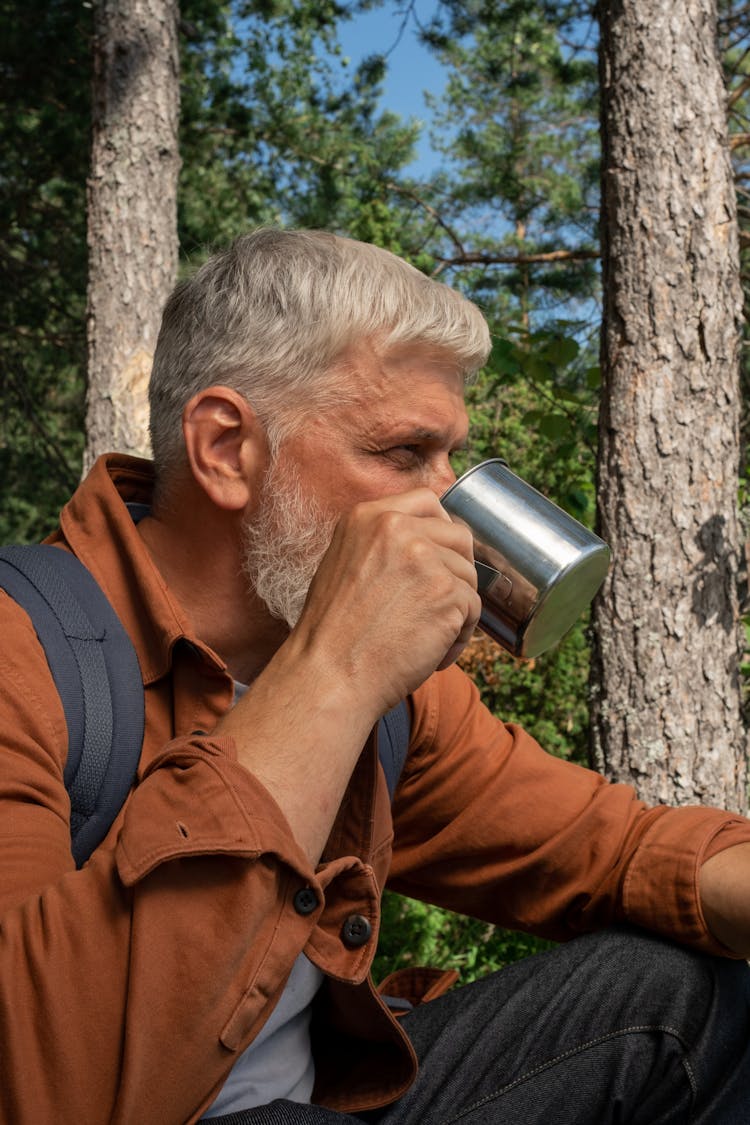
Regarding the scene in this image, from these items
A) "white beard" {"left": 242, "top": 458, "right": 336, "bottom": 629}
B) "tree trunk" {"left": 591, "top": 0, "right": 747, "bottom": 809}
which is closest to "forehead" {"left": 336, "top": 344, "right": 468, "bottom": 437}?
"white beard" {"left": 242, "top": 458, "right": 336, "bottom": 629}

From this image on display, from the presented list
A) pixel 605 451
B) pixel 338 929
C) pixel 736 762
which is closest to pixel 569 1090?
pixel 338 929

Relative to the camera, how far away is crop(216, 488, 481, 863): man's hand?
1.30m

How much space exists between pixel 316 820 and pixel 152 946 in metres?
0.24

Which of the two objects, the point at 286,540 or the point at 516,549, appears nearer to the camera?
the point at 516,549

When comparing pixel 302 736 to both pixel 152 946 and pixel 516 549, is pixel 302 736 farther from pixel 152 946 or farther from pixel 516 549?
pixel 516 549

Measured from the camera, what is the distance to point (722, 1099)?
1.68 metres

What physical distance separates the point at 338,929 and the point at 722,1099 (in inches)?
27.0

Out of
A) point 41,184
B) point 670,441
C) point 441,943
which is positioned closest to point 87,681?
point 670,441

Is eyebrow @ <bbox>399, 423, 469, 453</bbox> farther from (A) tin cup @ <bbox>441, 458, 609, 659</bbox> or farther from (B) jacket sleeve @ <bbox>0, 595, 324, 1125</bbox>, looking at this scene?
(B) jacket sleeve @ <bbox>0, 595, 324, 1125</bbox>

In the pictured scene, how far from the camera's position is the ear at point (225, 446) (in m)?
1.91

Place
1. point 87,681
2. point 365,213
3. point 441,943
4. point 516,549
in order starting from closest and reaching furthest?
1. point 87,681
2. point 516,549
3. point 441,943
4. point 365,213

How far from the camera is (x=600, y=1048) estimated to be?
175 centimetres

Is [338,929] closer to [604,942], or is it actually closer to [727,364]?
[604,942]

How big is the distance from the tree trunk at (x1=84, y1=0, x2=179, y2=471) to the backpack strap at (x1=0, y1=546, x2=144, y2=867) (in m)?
4.06
